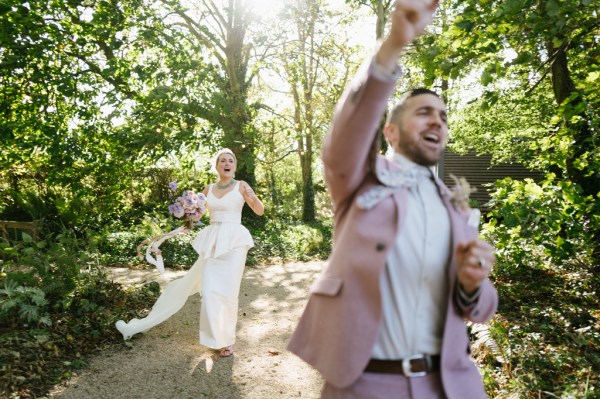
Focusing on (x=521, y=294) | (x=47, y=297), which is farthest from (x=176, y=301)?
(x=521, y=294)

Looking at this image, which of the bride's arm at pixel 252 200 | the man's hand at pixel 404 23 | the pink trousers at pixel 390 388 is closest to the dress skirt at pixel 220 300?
the bride's arm at pixel 252 200

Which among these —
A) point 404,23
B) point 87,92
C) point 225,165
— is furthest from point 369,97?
point 87,92

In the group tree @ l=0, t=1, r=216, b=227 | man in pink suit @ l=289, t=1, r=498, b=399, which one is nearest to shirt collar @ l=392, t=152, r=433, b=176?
man in pink suit @ l=289, t=1, r=498, b=399

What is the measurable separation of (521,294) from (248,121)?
7.29 meters

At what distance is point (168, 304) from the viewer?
5.97 meters

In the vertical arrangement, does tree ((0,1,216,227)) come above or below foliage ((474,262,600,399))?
above

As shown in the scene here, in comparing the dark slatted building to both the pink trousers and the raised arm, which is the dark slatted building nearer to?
the pink trousers

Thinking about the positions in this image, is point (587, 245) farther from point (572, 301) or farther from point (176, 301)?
point (176, 301)

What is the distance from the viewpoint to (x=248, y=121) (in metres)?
11.5

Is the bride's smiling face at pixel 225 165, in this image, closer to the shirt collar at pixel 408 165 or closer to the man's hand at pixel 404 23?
the shirt collar at pixel 408 165

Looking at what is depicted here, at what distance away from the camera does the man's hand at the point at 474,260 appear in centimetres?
149

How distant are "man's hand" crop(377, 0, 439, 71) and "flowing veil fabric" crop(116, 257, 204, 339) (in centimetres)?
482

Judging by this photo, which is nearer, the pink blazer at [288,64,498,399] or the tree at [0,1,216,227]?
the pink blazer at [288,64,498,399]

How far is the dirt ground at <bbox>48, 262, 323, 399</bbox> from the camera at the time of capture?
4574mm
